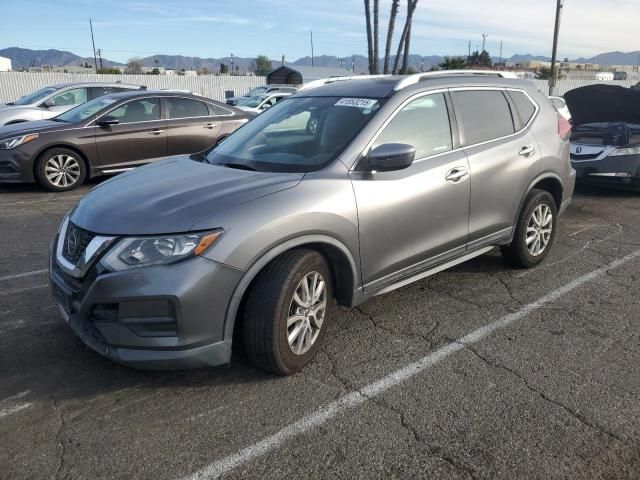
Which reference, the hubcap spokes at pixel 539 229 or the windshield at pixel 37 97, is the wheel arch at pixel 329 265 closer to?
the hubcap spokes at pixel 539 229

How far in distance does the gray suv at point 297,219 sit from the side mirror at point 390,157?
10 mm

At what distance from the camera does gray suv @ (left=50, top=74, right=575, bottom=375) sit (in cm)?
290

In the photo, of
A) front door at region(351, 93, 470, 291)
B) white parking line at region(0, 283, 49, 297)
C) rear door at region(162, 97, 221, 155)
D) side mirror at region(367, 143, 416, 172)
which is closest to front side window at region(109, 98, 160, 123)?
rear door at region(162, 97, 221, 155)

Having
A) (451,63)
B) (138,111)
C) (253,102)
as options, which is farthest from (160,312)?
(451,63)

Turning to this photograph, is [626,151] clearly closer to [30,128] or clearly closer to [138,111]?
[138,111]

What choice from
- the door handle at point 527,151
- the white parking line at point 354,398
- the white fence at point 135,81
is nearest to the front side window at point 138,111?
the door handle at point 527,151

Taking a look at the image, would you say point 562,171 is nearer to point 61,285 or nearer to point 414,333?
point 414,333

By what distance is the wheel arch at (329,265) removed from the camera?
300 cm

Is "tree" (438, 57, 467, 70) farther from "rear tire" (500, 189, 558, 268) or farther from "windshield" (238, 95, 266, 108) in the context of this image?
"rear tire" (500, 189, 558, 268)

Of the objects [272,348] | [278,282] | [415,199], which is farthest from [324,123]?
[272,348]

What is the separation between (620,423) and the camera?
2.86 m

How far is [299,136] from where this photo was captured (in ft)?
13.3

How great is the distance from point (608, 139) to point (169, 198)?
25.1 ft

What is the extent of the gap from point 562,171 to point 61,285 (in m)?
4.36
